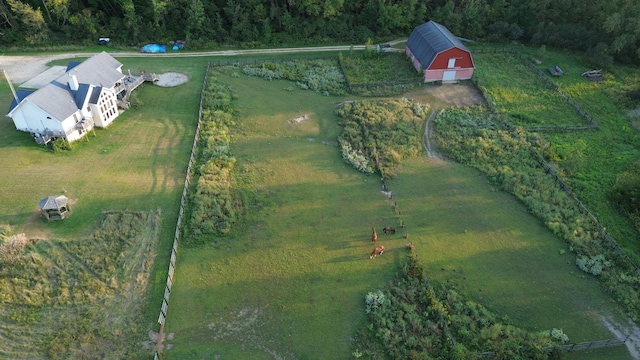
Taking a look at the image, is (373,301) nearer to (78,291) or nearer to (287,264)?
(287,264)

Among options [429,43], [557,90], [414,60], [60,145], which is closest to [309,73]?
[414,60]

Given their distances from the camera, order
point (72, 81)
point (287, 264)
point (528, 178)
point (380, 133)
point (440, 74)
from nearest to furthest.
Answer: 1. point (287, 264)
2. point (528, 178)
3. point (72, 81)
4. point (380, 133)
5. point (440, 74)

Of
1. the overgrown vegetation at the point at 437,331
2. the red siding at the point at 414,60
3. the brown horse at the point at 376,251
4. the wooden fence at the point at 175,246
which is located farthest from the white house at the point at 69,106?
the red siding at the point at 414,60

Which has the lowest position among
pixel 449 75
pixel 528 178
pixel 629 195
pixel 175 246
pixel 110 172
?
pixel 175 246

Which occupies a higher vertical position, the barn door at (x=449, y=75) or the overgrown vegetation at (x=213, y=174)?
the barn door at (x=449, y=75)

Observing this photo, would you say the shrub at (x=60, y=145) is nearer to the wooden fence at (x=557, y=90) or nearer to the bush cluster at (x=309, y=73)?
the bush cluster at (x=309, y=73)

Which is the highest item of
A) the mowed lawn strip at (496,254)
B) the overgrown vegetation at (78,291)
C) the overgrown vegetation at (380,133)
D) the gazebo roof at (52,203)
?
the overgrown vegetation at (380,133)

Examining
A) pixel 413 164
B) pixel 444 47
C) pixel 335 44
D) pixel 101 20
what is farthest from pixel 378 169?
pixel 101 20
